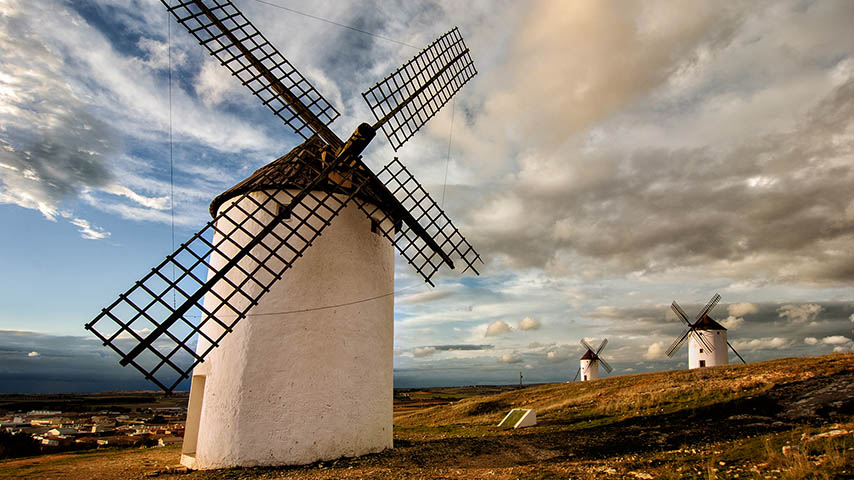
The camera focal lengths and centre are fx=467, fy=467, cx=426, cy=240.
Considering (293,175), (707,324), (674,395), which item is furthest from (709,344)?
(293,175)

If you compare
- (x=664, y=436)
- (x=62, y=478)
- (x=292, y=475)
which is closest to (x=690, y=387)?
(x=664, y=436)

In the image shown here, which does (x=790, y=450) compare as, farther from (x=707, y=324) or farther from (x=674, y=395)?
(x=707, y=324)

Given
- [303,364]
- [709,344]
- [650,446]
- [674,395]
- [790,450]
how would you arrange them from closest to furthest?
[790,450], [303,364], [650,446], [674,395], [709,344]

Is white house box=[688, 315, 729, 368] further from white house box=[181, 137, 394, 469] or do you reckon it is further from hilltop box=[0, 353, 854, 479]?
white house box=[181, 137, 394, 469]

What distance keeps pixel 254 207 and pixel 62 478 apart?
6.27m

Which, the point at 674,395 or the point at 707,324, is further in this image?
the point at 707,324

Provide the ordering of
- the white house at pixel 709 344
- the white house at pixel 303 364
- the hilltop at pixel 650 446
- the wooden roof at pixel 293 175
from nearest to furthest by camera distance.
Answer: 1. the hilltop at pixel 650 446
2. the white house at pixel 303 364
3. the wooden roof at pixel 293 175
4. the white house at pixel 709 344

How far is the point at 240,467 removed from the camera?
9023mm

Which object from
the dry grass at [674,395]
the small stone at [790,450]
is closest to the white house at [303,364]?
the small stone at [790,450]

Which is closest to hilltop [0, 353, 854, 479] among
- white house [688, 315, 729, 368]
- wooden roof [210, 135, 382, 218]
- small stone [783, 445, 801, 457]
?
small stone [783, 445, 801, 457]

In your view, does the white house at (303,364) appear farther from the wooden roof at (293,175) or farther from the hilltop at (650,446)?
the hilltop at (650,446)

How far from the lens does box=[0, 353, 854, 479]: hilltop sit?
7.45 metres

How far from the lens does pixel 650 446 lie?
9609 millimetres

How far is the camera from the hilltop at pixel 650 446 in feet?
24.4
